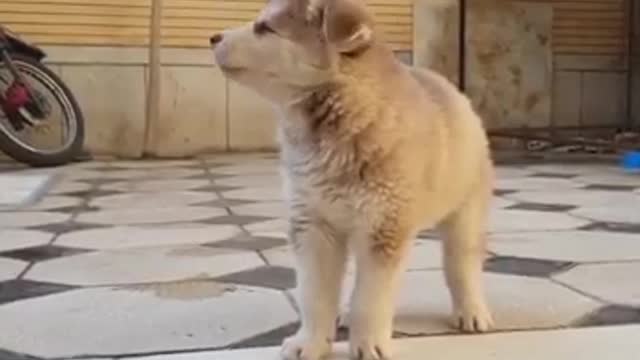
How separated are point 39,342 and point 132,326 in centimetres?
13

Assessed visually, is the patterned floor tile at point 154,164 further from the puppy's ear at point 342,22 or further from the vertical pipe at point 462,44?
the puppy's ear at point 342,22

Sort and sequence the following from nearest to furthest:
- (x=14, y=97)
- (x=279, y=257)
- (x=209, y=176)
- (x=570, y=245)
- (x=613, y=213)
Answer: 1. (x=279, y=257)
2. (x=570, y=245)
3. (x=613, y=213)
4. (x=209, y=176)
5. (x=14, y=97)

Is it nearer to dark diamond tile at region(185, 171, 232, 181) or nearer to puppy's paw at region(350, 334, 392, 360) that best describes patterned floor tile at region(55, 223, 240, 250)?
puppy's paw at region(350, 334, 392, 360)

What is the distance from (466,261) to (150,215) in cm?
136

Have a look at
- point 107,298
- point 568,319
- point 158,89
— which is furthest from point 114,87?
point 568,319

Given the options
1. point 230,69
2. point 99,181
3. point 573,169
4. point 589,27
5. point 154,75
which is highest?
point 230,69

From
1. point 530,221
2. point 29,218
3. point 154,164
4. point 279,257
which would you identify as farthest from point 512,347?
point 154,164

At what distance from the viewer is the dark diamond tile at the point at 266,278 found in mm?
1656

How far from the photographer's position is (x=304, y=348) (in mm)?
1205

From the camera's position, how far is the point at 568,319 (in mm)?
1403

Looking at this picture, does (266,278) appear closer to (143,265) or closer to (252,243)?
(143,265)

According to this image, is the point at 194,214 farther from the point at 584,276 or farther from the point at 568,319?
the point at 568,319

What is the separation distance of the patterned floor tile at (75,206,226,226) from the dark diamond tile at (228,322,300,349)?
1.15m

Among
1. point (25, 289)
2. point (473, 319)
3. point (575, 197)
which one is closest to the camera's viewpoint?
point (473, 319)
